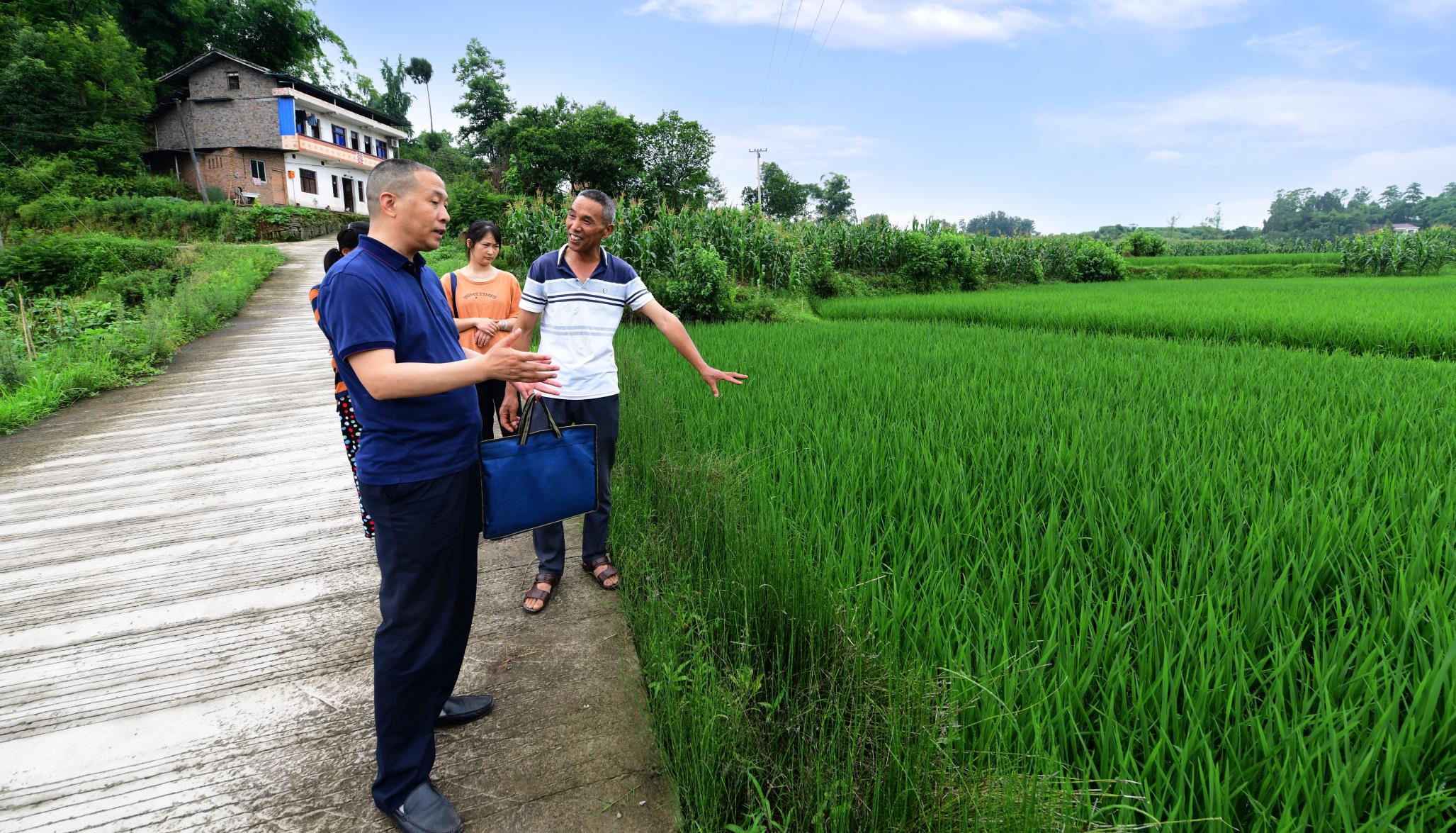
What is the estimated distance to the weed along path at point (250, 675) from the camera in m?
1.73

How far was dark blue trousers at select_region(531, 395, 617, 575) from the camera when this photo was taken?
278cm

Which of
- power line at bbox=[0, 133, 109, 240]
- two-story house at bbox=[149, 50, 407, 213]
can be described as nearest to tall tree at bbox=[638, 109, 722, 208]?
two-story house at bbox=[149, 50, 407, 213]

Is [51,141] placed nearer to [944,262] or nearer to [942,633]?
[944,262]

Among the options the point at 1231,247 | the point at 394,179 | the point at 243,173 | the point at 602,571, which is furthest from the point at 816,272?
the point at 1231,247

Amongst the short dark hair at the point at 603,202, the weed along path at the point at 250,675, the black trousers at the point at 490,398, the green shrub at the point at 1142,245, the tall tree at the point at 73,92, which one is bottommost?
the weed along path at the point at 250,675

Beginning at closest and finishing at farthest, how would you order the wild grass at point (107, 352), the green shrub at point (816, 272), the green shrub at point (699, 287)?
the wild grass at point (107, 352), the green shrub at point (699, 287), the green shrub at point (816, 272)

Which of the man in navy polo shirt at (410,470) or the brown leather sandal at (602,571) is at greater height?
the man in navy polo shirt at (410,470)

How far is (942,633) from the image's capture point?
155 cm

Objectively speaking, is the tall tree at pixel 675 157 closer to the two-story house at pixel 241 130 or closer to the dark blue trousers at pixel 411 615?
the two-story house at pixel 241 130

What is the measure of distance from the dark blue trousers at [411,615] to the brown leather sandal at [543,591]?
40.0 inches

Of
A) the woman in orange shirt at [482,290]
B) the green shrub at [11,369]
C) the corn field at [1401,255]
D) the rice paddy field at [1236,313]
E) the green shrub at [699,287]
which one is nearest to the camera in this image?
the woman in orange shirt at [482,290]

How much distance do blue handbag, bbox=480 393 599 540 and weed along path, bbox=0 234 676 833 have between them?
65 cm

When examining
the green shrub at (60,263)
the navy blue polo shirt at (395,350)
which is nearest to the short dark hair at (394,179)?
the navy blue polo shirt at (395,350)

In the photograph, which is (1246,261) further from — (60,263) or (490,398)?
(60,263)
